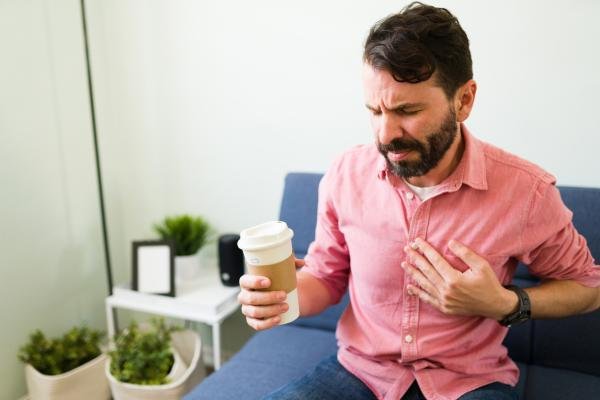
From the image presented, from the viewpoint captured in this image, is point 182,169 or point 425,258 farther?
point 182,169

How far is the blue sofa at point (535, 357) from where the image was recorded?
1274mm

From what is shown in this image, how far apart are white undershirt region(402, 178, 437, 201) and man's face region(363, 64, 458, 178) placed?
7 cm

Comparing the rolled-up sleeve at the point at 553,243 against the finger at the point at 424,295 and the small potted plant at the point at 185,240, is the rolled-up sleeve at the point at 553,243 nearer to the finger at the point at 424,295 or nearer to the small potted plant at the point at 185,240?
the finger at the point at 424,295

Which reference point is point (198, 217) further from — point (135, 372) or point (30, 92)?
point (30, 92)

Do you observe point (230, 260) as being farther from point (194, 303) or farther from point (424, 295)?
point (424, 295)

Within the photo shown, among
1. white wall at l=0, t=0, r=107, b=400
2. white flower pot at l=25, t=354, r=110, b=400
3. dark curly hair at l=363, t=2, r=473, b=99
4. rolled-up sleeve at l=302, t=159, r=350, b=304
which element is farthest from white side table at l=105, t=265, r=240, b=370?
dark curly hair at l=363, t=2, r=473, b=99

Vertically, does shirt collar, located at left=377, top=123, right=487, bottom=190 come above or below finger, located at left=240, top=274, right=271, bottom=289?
above

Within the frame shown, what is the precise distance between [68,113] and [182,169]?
19.5 inches

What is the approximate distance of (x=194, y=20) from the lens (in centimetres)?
187

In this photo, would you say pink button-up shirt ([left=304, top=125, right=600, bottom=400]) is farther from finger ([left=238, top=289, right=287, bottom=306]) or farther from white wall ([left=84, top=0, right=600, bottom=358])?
white wall ([left=84, top=0, right=600, bottom=358])

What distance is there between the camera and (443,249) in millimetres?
1053

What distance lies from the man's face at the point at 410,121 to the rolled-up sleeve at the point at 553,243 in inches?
9.1

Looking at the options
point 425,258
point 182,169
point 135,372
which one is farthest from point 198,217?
point 425,258

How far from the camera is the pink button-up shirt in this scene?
3.37ft
